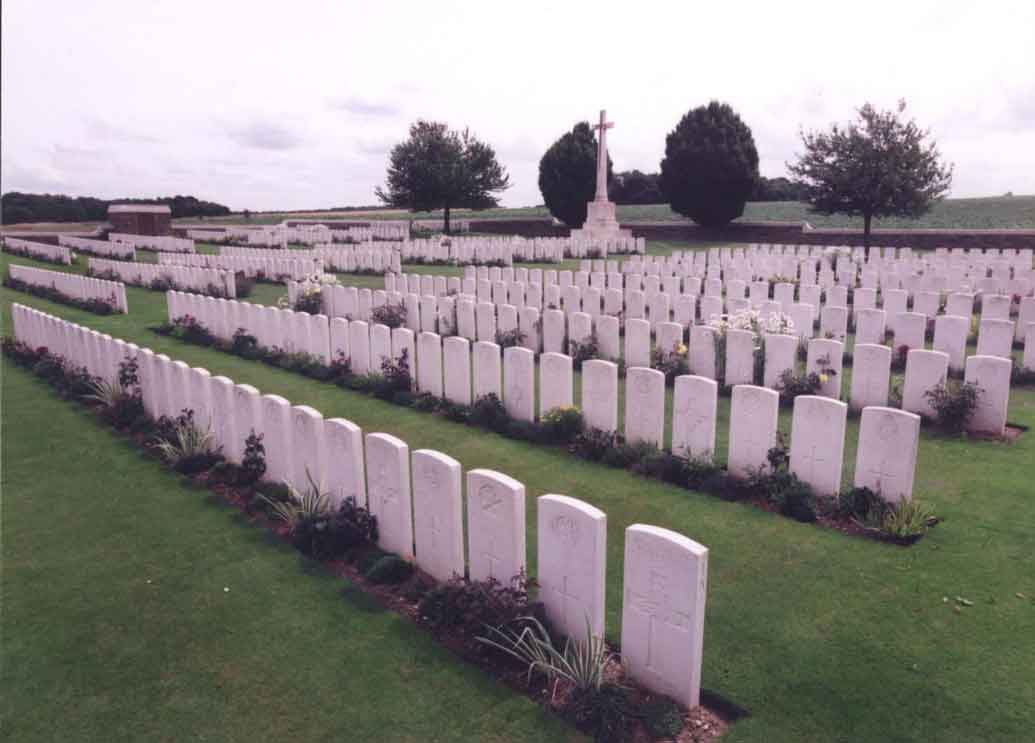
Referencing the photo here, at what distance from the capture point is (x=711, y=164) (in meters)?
33.2

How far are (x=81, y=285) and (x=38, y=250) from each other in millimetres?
15369

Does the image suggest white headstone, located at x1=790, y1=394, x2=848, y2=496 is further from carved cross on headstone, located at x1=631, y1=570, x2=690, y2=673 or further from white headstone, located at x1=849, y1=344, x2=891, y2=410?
carved cross on headstone, located at x1=631, y1=570, x2=690, y2=673

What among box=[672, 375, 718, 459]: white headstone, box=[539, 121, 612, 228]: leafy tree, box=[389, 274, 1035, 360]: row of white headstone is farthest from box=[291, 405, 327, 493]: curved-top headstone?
box=[539, 121, 612, 228]: leafy tree

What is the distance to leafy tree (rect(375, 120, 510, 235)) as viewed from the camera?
4188cm

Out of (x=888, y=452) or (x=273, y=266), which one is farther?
(x=273, y=266)

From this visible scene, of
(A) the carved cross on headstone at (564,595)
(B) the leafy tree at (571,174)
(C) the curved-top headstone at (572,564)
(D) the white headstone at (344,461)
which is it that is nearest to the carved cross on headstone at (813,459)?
(C) the curved-top headstone at (572,564)

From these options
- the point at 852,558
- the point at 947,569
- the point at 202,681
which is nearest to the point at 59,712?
the point at 202,681

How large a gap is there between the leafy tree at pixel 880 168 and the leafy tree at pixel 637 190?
3735 cm

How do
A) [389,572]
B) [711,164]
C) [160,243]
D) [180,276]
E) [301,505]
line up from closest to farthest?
[389,572] < [301,505] < [180,276] < [160,243] < [711,164]

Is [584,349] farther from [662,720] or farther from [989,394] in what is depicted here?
[662,720]

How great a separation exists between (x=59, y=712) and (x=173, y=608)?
90cm

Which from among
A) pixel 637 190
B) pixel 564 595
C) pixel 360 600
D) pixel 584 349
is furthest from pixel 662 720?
pixel 637 190

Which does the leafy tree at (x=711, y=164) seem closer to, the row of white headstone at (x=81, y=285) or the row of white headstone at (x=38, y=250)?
the row of white headstone at (x=81, y=285)

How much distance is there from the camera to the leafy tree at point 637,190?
59.4 meters
